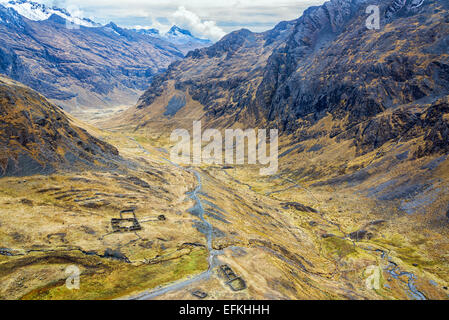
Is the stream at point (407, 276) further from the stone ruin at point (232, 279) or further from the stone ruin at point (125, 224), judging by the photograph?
the stone ruin at point (125, 224)

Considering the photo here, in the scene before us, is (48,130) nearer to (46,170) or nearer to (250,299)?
(46,170)

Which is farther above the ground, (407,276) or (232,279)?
(232,279)

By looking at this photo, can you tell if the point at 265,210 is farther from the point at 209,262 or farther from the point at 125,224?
the point at 209,262

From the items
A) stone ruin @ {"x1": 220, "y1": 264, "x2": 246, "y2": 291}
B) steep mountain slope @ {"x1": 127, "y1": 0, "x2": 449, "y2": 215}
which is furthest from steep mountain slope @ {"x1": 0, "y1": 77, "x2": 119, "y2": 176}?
steep mountain slope @ {"x1": 127, "y1": 0, "x2": 449, "y2": 215}

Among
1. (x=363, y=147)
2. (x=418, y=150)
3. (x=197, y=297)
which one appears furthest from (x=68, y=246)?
(x=363, y=147)

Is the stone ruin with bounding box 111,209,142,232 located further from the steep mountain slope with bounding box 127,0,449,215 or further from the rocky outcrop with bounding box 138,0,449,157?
the rocky outcrop with bounding box 138,0,449,157

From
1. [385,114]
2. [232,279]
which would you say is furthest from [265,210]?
[385,114]
